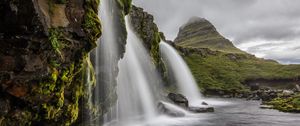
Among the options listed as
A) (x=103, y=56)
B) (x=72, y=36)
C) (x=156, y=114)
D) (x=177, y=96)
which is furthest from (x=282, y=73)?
(x=72, y=36)

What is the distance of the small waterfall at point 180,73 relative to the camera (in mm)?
102938

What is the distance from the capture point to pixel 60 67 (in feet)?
82.8

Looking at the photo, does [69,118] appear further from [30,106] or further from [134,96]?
[134,96]

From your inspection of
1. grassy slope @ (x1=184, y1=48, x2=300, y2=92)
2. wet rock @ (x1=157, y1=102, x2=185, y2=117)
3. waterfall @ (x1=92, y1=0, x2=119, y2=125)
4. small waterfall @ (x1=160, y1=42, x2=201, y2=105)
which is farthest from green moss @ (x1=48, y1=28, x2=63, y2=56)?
grassy slope @ (x1=184, y1=48, x2=300, y2=92)

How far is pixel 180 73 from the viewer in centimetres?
10831

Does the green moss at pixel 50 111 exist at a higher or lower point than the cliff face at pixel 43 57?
lower

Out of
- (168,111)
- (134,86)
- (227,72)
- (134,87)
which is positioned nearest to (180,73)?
(134,86)

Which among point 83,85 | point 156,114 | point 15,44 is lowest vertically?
point 156,114

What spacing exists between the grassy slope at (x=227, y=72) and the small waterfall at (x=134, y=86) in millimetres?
68462

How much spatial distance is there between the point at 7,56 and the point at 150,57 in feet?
169

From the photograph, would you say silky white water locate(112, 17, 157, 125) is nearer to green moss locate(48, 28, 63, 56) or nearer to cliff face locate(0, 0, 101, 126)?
cliff face locate(0, 0, 101, 126)

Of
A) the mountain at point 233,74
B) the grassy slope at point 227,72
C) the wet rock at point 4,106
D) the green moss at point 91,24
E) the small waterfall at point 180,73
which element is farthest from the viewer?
the grassy slope at point 227,72

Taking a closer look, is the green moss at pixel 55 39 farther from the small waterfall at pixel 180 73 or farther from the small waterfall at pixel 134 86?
the small waterfall at pixel 180 73

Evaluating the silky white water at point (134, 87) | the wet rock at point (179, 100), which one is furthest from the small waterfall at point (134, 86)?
the wet rock at point (179, 100)
